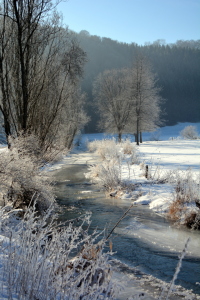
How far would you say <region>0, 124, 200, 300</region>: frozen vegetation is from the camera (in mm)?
2713

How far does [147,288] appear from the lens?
4.40 m

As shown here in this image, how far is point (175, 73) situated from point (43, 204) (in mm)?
103948

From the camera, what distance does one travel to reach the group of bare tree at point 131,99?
110 feet

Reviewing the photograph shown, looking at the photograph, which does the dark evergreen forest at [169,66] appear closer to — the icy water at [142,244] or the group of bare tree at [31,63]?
the group of bare tree at [31,63]

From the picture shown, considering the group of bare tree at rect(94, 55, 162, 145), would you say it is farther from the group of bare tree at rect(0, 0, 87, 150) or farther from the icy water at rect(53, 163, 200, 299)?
the icy water at rect(53, 163, 200, 299)

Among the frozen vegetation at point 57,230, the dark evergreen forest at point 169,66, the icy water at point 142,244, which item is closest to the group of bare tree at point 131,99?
the frozen vegetation at point 57,230

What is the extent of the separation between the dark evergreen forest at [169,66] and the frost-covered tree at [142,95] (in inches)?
2133

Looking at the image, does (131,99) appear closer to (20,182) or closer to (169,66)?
(20,182)

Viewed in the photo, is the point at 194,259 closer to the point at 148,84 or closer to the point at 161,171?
the point at 161,171

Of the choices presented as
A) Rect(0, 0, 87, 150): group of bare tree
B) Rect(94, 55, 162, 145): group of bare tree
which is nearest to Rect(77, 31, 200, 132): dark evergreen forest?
Rect(94, 55, 162, 145): group of bare tree

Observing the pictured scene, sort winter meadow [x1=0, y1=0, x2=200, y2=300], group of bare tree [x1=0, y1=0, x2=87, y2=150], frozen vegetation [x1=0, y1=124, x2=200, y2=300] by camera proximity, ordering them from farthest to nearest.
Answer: group of bare tree [x1=0, y1=0, x2=87, y2=150]
winter meadow [x1=0, y1=0, x2=200, y2=300]
frozen vegetation [x1=0, y1=124, x2=200, y2=300]

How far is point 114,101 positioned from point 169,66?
7350cm

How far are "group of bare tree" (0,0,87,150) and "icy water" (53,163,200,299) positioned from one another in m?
3.78

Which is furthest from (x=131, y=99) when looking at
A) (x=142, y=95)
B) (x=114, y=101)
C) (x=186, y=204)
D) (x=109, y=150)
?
(x=186, y=204)
